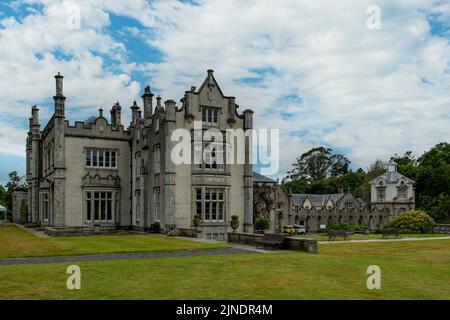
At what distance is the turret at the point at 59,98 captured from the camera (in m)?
39.8

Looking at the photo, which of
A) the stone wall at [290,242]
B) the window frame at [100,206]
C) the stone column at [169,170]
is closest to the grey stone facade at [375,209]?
the window frame at [100,206]

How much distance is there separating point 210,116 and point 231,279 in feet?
80.0

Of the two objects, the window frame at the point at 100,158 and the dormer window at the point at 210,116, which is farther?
the window frame at the point at 100,158

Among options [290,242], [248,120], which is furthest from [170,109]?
A: [290,242]

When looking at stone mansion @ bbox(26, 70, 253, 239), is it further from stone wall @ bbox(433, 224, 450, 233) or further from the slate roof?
the slate roof

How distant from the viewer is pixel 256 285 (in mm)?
13148

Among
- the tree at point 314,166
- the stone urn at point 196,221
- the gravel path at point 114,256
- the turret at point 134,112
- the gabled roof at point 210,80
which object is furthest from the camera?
the tree at point 314,166

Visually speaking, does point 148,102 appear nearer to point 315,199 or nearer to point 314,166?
point 315,199

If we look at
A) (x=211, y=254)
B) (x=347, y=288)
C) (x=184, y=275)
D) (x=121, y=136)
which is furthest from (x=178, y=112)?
(x=347, y=288)

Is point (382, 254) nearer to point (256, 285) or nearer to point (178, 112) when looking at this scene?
point (256, 285)

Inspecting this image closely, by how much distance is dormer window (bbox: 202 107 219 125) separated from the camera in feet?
122

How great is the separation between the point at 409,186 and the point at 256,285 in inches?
3043

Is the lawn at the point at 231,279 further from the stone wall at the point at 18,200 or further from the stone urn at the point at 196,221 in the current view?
the stone wall at the point at 18,200

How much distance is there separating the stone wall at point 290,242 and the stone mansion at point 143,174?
4814 millimetres
